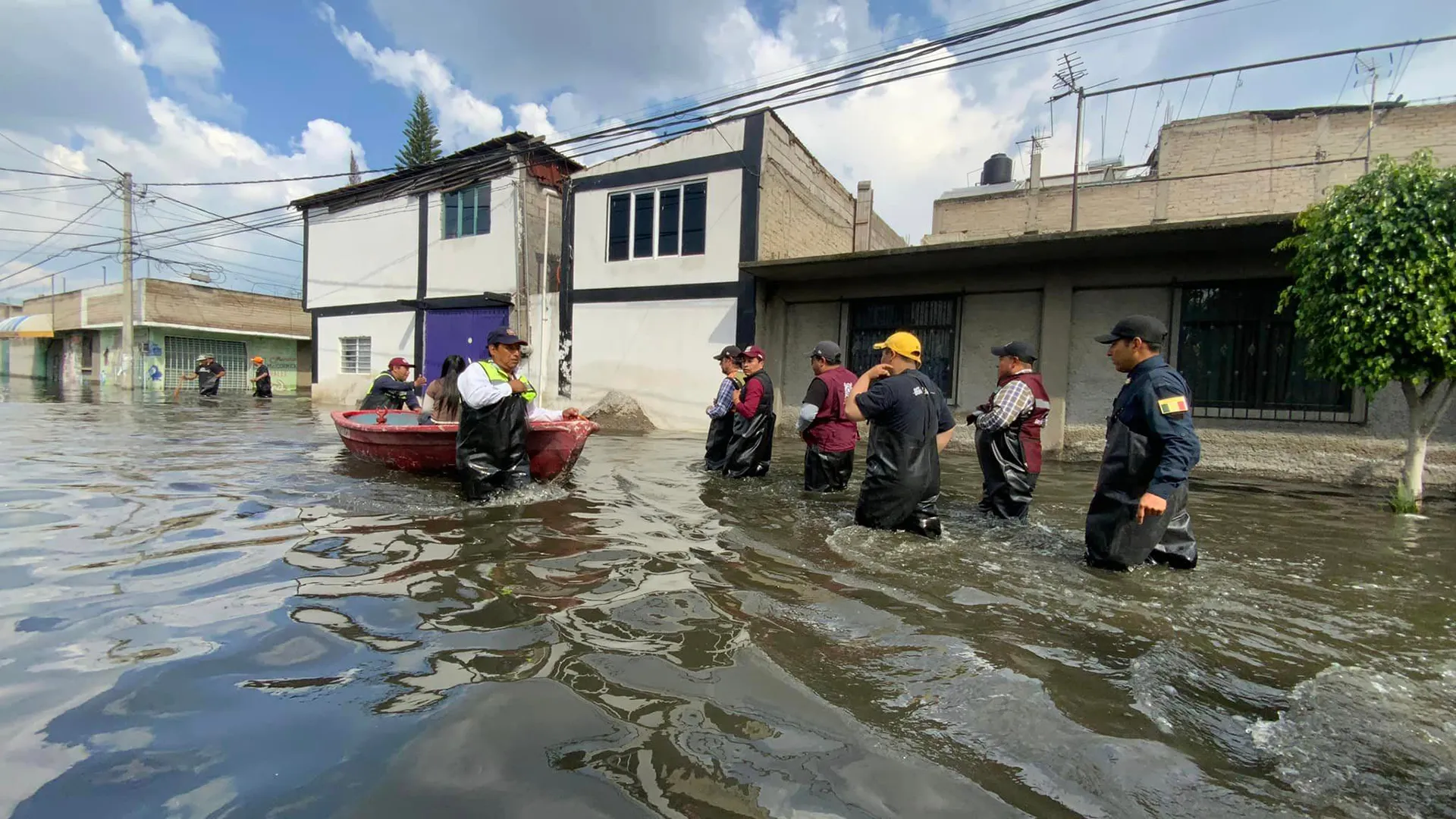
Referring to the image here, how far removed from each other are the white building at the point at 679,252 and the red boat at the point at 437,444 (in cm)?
705

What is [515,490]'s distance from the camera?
18.5 feet

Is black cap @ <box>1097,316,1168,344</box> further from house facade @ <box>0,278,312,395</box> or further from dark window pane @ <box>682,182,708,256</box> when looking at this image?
house facade @ <box>0,278,312,395</box>

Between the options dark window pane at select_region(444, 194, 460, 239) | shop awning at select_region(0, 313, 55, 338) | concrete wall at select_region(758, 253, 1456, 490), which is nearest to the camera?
concrete wall at select_region(758, 253, 1456, 490)

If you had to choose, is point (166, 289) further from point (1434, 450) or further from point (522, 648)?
point (1434, 450)

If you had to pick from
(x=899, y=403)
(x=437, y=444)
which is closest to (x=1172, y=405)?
(x=899, y=403)

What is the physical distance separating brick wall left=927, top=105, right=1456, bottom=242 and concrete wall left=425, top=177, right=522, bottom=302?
568 inches

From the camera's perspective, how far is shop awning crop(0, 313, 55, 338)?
32.0 m

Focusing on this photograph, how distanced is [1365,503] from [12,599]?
11.5m

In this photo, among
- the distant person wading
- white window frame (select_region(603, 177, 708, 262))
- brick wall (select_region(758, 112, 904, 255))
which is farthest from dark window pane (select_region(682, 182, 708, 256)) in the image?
the distant person wading

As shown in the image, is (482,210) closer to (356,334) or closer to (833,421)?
(356,334)

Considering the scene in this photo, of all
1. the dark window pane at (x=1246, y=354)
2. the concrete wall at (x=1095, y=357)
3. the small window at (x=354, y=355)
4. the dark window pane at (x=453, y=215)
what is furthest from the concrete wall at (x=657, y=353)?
the small window at (x=354, y=355)

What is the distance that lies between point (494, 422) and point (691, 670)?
347cm

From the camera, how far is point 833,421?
6234 millimetres

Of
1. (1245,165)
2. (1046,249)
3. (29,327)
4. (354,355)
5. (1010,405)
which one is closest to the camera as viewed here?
(1010,405)
